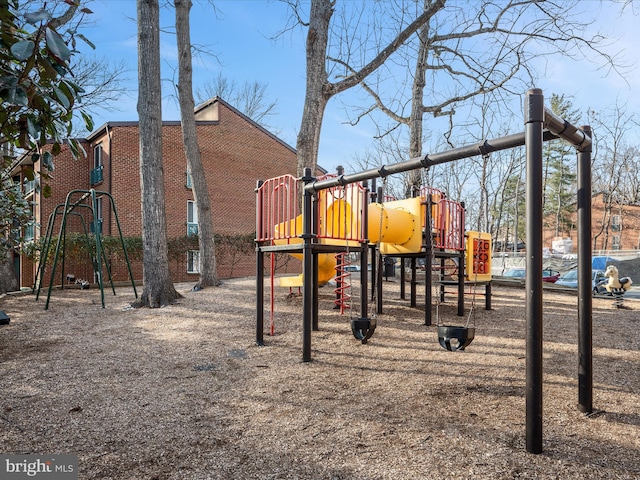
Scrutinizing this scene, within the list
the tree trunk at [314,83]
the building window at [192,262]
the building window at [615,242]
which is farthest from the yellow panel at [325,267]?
the building window at [615,242]

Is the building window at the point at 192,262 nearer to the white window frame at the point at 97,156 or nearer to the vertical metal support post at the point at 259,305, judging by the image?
the white window frame at the point at 97,156

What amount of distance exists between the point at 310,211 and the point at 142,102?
5793 mm

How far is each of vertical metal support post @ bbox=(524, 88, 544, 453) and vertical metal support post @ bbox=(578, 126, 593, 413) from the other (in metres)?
0.85

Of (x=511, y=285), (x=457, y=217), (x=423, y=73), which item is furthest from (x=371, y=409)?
(x=423, y=73)

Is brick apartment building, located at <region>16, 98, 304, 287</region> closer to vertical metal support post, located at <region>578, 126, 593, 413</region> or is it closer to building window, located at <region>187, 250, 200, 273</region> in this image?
building window, located at <region>187, 250, 200, 273</region>

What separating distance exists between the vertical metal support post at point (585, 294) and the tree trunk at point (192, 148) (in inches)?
373

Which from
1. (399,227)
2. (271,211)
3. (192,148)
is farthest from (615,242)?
(271,211)

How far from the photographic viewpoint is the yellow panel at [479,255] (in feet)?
27.7

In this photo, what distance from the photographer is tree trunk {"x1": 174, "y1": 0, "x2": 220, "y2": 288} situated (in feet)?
38.5

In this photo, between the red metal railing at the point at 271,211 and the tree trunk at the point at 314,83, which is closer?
the red metal railing at the point at 271,211

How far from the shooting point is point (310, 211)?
5.21m

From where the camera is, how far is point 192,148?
11930 millimetres

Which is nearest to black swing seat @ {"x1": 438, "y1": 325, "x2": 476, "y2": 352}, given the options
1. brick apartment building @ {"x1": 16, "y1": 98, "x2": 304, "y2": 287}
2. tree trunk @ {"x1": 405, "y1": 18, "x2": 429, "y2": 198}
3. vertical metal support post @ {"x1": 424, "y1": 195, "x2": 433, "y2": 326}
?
vertical metal support post @ {"x1": 424, "y1": 195, "x2": 433, "y2": 326}

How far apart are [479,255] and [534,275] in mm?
6157
